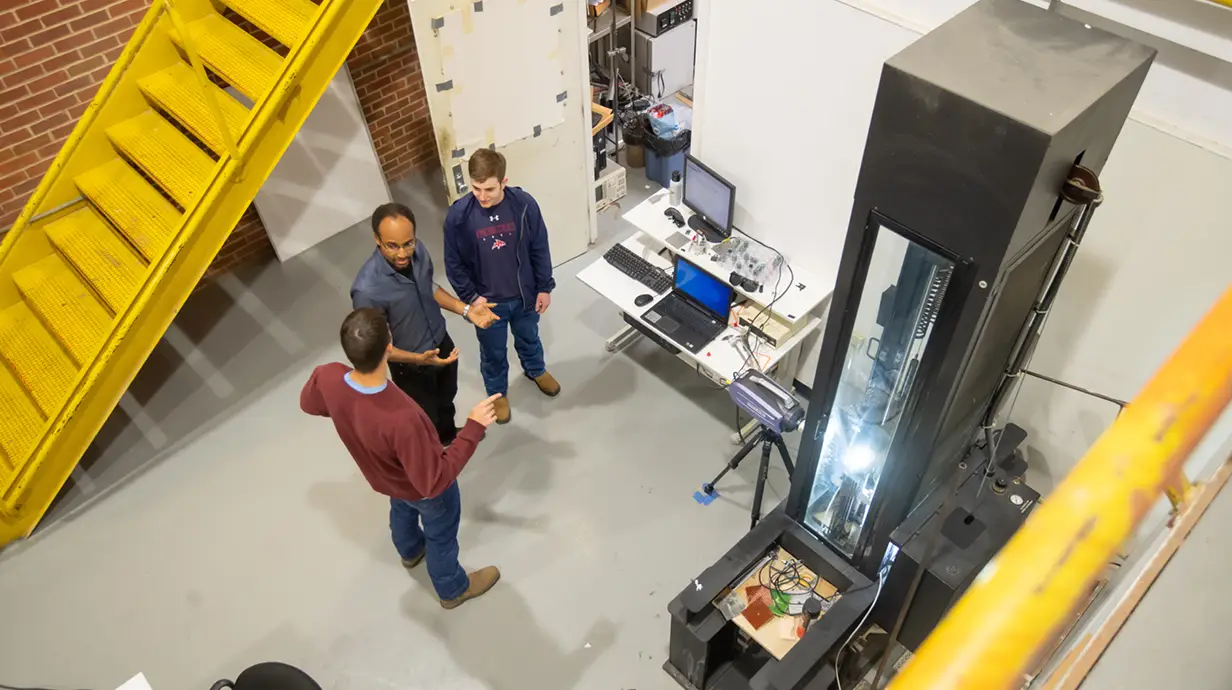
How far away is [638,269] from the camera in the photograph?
420 cm

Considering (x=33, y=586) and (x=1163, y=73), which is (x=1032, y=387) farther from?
(x=33, y=586)

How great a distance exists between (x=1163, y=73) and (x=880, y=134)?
103 centimetres

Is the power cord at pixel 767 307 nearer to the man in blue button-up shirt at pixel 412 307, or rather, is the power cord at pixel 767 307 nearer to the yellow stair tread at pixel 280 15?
the man in blue button-up shirt at pixel 412 307

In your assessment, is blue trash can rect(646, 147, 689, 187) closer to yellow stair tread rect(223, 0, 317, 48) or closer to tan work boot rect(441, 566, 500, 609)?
yellow stair tread rect(223, 0, 317, 48)

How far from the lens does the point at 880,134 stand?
201cm

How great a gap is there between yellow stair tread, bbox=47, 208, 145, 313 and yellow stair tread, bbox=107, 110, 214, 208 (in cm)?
38

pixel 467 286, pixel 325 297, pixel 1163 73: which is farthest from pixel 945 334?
pixel 325 297

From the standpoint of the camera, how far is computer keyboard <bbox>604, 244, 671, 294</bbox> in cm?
414

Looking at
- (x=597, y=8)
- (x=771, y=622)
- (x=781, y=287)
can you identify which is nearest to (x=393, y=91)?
(x=597, y=8)

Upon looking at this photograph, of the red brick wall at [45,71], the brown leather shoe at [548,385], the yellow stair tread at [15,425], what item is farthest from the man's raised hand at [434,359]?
the red brick wall at [45,71]

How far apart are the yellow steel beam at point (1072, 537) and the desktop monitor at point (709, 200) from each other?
306 cm

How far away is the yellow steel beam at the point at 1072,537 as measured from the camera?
64 cm

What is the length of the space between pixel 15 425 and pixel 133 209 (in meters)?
1.18

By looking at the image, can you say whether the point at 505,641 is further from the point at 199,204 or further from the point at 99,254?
the point at 99,254
